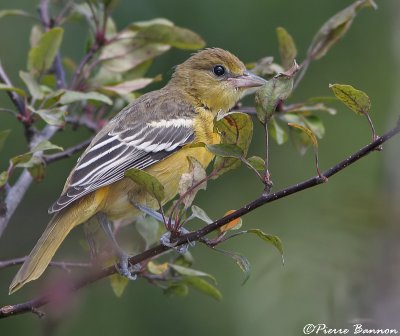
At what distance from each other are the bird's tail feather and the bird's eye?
1.72 m

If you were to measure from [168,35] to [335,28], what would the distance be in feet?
3.19

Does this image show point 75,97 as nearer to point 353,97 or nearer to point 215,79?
point 215,79

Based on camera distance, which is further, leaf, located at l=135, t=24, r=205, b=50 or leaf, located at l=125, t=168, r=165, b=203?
leaf, located at l=135, t=24, r=205, b=50

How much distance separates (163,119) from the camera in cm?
467

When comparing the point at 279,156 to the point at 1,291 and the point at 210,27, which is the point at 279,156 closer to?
the point at 210,27

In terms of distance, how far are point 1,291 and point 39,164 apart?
10.5 feet

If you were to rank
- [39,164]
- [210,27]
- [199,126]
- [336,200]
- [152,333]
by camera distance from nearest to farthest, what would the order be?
1. [336,200]
2. [39,164]
3. [199,126]
4. [152,333]
5. [210,27]

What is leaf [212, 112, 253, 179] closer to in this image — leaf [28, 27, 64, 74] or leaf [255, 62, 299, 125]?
leaf [255, 62, 299, 125]

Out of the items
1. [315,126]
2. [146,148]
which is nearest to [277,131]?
[315,126]

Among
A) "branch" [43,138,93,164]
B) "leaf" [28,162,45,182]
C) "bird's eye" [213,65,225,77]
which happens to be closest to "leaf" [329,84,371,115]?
"leaf" [28,162,45,182]

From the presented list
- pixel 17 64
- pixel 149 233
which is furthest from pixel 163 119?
pixel 17 64

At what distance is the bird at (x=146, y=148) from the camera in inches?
150

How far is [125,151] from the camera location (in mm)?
4301

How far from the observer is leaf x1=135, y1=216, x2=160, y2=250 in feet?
12.9
